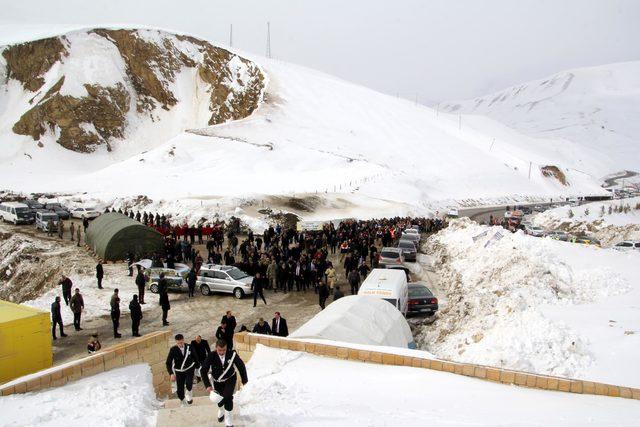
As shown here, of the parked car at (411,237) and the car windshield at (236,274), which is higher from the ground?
the parked car at (411,237)

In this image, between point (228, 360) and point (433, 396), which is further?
point (433, 396)

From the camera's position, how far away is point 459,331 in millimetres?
14141

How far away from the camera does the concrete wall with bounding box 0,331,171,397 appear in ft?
26.6

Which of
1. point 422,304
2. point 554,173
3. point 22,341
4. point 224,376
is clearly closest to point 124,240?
point 22,341

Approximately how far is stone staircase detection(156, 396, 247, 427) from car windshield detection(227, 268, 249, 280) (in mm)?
12150

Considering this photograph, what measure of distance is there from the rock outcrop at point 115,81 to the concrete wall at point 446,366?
72832 mm

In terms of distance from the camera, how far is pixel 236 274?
19.5m

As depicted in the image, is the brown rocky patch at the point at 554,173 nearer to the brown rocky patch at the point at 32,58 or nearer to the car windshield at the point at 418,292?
the car windshield at the point at 418,292

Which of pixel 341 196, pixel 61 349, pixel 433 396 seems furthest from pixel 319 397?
pixel 341 196

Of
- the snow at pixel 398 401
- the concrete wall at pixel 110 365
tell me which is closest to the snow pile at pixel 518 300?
the snow at pixel 398 401

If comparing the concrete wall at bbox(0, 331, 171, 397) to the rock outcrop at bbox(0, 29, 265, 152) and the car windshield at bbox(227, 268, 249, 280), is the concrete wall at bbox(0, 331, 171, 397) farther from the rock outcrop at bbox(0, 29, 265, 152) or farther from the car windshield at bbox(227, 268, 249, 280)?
the rock outcrop at bbox(0, 29, 265, 152)

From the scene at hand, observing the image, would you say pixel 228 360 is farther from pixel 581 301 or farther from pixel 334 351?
pixel 581 301

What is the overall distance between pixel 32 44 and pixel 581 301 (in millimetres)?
92031

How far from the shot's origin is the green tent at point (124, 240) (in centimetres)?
2364
